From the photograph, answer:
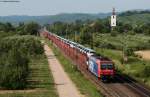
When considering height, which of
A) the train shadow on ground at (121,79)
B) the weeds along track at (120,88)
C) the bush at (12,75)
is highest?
the bush at (12,75)

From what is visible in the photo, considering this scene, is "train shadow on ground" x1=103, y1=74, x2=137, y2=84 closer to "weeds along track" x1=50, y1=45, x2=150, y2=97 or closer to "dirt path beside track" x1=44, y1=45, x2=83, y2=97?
"weeds along track" x1=50, y1=45, x2=150, y2=97

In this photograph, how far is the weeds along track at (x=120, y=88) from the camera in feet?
134

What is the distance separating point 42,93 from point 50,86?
5.70m

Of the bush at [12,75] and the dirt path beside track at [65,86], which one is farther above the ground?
the bush at [12,75]

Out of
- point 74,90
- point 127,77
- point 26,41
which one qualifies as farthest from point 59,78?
point 26,41

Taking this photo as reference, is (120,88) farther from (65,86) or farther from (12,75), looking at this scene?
(12,75)

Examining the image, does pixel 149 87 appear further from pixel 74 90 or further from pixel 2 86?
pixel 2 86

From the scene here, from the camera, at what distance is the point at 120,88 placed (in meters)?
45.0

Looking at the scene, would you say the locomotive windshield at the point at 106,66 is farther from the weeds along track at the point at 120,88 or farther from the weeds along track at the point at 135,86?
the weeds along track at the point at 135,86

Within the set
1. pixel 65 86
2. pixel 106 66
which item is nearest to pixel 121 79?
pixel 106 66

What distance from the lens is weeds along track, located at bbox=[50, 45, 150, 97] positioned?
40.7 metres

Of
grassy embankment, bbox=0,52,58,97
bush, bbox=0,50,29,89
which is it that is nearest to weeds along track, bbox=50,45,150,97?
grassy embankment, bbox=0,52,58,97

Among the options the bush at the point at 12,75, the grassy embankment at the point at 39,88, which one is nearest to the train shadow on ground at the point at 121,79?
the grassy embankment at the point at 39,88

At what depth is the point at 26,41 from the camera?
97.0 meters
